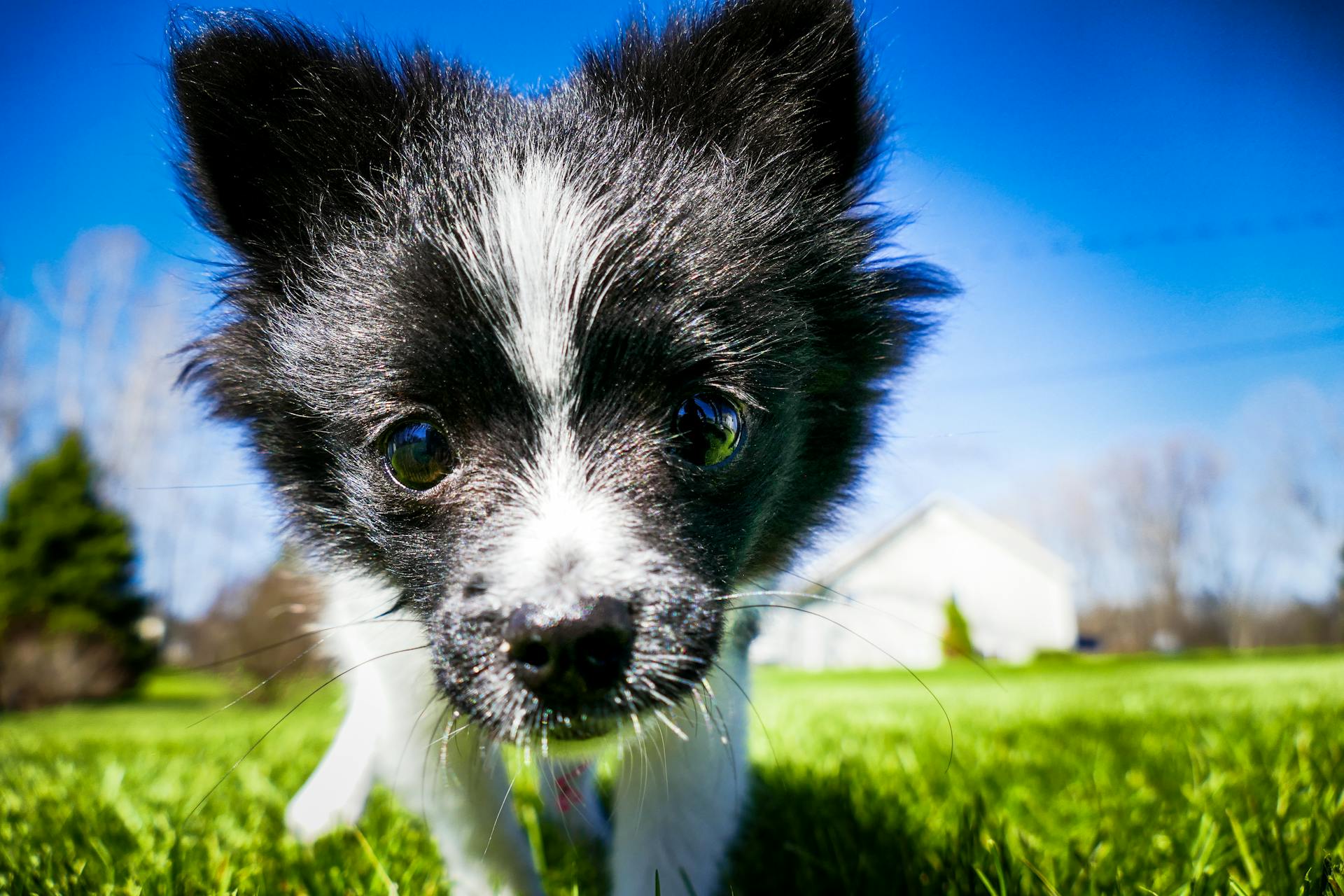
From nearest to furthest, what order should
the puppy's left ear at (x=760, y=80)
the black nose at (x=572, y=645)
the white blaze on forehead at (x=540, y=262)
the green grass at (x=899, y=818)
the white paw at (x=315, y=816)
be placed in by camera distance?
1. the black nose at (x=572, y=645)
2. the white blaze on forehead at (x=540, y=262)
3. the green grass at (x=899, y=818)
4. the puppy's left ear at (x=760, y=80)
5. the white paw at (x=315, y=816)

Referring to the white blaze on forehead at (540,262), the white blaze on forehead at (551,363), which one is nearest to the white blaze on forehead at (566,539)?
the white blaze on forehead at (551,363)

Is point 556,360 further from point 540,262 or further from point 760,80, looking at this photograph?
point 760,80

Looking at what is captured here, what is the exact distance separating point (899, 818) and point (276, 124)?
271 centimetres

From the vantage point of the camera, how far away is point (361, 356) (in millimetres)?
1796

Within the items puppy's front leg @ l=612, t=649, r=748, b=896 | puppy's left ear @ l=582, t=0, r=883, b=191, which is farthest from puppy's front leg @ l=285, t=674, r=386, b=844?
puppy's left ear @ l=582, t=0, r=883, b=191

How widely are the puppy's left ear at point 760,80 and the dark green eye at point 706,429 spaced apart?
0.74 metres

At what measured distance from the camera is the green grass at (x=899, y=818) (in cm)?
202

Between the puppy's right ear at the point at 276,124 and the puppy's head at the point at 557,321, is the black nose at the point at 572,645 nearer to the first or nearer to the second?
the puppy's head at the point at 557,321

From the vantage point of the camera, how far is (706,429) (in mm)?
1807

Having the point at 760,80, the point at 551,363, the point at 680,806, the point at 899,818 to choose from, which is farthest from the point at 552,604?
the point at 899,818

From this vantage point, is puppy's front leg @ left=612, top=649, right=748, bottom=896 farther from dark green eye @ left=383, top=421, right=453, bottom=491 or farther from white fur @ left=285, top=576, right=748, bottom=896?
dark green eye @ left=383, top=421, right=453, bottom=491

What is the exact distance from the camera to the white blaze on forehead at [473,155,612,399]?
1.68 metres

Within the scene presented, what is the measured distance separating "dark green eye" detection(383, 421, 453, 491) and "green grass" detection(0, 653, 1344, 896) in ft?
3.17

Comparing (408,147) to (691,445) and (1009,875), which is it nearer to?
(691,445)
